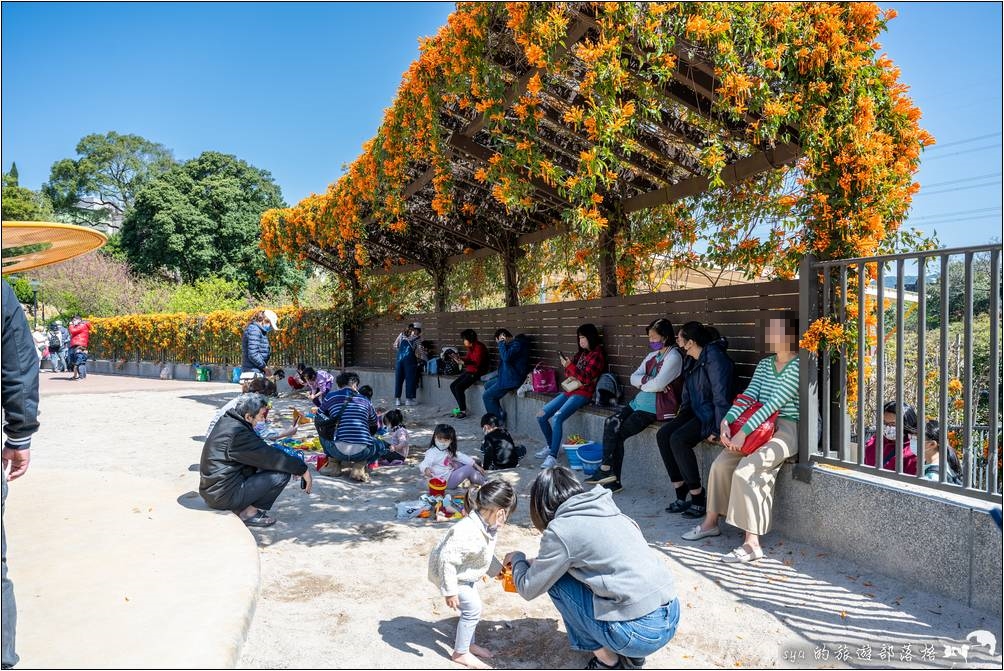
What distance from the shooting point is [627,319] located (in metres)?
8.53

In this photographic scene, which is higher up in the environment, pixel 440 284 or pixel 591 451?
pixel 440 284

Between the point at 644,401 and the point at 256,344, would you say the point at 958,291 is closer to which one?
the point at 644,401

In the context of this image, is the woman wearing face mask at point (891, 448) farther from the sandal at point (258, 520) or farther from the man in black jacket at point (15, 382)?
the man in black jacket at point (15, 382)

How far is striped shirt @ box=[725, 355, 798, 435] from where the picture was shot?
5137 mm

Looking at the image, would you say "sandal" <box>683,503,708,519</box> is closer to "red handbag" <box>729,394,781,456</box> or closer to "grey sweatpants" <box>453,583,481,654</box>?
"red handbag" <box>729,394,781,456</box>

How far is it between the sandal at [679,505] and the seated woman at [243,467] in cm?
312

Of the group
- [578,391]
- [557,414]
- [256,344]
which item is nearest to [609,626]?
[557,414]

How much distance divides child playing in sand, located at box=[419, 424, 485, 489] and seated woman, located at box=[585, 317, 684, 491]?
1236 mm

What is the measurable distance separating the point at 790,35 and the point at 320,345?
14.6 m

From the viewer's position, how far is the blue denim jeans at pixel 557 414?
320 inches

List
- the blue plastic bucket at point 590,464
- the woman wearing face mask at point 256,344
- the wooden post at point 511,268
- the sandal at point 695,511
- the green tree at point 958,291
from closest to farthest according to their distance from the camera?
the green tree at point 958,291 → the sandal at point 695,511 → the blue plastic bucket at point 590,464 → the woman wearing face mask at point 256,344 → the wooden post at point 511,268

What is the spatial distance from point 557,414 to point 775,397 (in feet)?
10.8

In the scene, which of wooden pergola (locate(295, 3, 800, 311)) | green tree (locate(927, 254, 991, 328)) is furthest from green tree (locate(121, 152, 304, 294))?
green tree (locate(927, 254, 991, 328))

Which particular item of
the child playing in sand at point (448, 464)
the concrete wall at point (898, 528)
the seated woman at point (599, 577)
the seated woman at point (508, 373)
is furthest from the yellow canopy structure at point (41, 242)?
the seated woman at point (508, 373)
